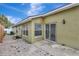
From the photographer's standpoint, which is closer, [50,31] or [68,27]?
[68,27]

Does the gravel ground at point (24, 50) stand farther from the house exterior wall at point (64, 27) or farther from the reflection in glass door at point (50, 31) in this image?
the reflection in glass door at point (50, 31)

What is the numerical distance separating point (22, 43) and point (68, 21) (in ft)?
7.51

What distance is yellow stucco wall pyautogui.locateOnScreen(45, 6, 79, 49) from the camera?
568 centimetres

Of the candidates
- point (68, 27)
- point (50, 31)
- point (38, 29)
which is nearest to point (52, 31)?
point (50, 31)

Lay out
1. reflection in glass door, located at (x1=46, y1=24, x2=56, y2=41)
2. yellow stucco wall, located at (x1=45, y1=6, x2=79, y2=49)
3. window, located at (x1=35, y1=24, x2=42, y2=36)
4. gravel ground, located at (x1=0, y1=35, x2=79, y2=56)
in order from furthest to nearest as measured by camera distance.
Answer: reflection in glass door, located at (x1=46, y1=24, x2=56, y2=41)
window, located at (x1=35, y1=24, x2=42, y2=36)
yellow stucco wall, located at (x1=45, y1=6, x2=79, y2=49)
gravel ground, located at (x1=0, y1=35, x2=79, y2=56)

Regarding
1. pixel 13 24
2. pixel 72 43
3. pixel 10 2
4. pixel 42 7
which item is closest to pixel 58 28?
pixel 72 43

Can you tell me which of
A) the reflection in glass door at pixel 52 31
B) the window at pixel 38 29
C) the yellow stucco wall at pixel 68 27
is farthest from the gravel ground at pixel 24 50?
the reflection in glass door at pixel 52 31

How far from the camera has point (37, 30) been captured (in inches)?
296

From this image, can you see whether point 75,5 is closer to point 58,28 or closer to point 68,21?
point 68,21

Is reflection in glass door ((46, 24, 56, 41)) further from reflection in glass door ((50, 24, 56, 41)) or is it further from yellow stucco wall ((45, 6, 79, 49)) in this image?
yellow stucco wall ((45, 6, 79, 49))

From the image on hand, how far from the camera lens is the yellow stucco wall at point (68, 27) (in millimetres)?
5680

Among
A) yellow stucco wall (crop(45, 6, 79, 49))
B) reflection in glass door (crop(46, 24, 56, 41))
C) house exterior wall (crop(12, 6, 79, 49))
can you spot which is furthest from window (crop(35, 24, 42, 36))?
yellow stucco wall (crop(45, 6, 79, 49))

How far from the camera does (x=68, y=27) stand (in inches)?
243

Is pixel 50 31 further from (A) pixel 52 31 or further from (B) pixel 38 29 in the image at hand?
(B) pixel 38 29
